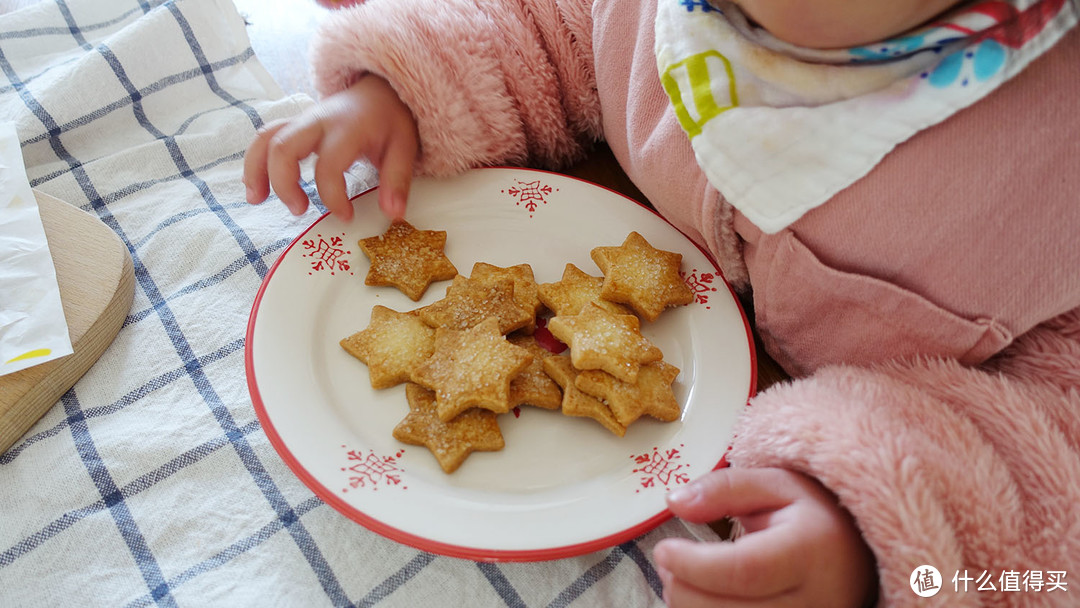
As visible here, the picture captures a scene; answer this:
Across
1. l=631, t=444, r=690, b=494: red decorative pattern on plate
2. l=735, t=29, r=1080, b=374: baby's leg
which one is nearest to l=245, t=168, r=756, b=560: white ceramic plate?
l=631, t=444, r=690, b=494: red decorative pattern on plate

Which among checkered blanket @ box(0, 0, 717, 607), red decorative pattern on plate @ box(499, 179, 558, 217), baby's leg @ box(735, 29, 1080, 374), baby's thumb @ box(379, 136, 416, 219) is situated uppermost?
baby's leg @ box(735, 29, 1080, 374)

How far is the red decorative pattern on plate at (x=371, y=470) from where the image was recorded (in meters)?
0.60

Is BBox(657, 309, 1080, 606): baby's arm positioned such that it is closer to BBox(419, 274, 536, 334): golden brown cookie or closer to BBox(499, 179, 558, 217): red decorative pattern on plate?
BBox(419, 274, 536, 334): golden brown cookie

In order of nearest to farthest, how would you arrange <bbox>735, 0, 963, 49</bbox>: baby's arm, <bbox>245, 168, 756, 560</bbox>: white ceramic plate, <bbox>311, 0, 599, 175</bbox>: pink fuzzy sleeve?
1. <bbox>735, 0, 963, 49</bbox>: baby's arm
2. <bbox>245, 168, 756, 560</bbox>: white ceramic plate
3. <bbox>311, 0, 599, 175</bbox>: pink fuzzy sleeve

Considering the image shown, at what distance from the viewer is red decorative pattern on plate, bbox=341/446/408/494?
0.60 meters

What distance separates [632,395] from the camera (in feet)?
2.10

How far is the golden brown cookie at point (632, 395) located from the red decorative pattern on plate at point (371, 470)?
0.57ft

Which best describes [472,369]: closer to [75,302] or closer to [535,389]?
[535,389]

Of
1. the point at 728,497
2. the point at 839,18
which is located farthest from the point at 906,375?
the point at 839,18

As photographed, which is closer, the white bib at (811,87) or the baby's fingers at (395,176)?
the white bib at (811,87)
